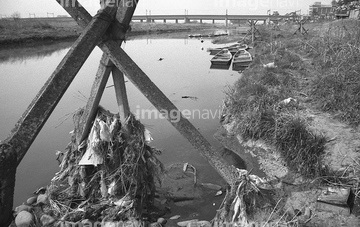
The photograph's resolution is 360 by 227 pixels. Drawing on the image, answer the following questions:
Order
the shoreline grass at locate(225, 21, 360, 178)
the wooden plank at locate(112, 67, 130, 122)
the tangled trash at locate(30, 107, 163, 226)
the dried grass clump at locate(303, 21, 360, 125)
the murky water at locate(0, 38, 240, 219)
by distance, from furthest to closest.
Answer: the murky water at locate(0, 38, 240, 219) → the dried grass clump at locate(303, 21, 360, 125) → the shoreline grass at locate(225, 21, 360, 178) → the tangled trash at locate(30, 107, 163, 226) → the wooden plank at locate(112, 67, 130, 122)

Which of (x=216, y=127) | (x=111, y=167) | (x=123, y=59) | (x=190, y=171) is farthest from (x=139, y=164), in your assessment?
(x=216, y=127)

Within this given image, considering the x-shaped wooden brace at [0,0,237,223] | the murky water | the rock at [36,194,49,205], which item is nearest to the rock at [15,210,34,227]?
the rock at [36,194,49,205]

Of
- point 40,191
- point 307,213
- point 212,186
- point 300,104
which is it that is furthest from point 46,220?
point 300,104

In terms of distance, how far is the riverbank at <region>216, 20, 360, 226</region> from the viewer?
12.8ft

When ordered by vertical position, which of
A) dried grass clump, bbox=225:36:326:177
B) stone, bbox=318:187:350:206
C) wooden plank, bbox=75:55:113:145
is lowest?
stone, bbox=318:187:350:206

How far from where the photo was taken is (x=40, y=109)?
2203 millimetres

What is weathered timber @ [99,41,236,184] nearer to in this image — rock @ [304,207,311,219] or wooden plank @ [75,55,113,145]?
wooden plank @ [75,55,113,145]

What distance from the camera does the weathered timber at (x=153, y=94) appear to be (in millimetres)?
2795

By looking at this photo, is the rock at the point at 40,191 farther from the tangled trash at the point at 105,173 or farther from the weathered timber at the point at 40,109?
the weathered timber at the point at 40,109

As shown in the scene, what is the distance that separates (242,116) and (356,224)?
4.07 m

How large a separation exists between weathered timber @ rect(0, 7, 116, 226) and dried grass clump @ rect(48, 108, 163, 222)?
1177 mm

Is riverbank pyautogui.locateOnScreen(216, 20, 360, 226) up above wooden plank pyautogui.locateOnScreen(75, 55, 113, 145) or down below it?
below

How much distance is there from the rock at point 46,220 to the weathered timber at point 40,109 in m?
2.07

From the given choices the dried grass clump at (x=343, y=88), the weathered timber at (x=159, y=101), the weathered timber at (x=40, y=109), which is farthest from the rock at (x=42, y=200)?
the dried grass clump at (x=343, y=88)
